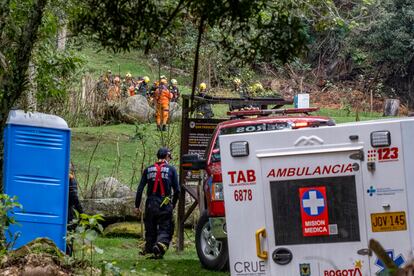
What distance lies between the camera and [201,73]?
83.1 feet

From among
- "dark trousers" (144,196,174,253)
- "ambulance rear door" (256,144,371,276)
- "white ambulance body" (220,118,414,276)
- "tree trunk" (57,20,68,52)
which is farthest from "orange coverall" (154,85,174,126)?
"ambulance rear door" (256,144,371,276)

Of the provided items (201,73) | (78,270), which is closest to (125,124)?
(201,73)

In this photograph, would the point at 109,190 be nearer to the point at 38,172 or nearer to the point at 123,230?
the point at 123,230

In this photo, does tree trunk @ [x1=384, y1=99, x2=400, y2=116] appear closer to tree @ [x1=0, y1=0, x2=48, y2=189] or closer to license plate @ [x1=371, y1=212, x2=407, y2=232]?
license plate @ [x1=371, y1=212, x2=407, y2=232]

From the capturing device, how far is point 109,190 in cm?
2144

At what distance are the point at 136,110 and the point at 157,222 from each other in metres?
22.3

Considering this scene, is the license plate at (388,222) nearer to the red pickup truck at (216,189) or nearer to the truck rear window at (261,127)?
the red pickup truck at (216,189)

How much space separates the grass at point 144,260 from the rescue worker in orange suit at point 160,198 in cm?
27

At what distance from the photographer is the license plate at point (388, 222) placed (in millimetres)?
9883

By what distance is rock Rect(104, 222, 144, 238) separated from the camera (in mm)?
19953

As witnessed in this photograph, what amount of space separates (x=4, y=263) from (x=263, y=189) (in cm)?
243

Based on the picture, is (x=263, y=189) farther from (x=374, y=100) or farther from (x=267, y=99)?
(x=374, y=100)

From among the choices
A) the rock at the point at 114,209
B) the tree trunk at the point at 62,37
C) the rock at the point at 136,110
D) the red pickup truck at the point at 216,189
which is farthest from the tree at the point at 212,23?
the rock at the point at 136,110

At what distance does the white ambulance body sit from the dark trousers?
234 inches
